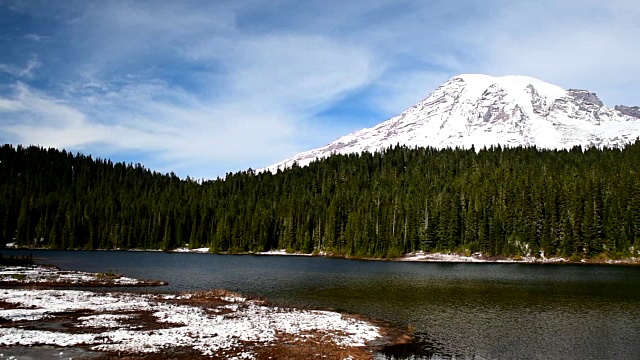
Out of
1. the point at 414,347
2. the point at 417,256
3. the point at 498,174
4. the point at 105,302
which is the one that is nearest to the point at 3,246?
the point at 417,256

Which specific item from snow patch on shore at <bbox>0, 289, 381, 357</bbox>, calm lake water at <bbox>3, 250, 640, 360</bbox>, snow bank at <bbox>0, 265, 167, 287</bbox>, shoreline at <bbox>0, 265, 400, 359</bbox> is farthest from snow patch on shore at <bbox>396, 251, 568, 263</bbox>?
snow patch on shore at <bbox>0, 289, 381, 357</bbox>

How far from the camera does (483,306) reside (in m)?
51.8

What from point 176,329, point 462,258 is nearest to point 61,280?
point 176,329

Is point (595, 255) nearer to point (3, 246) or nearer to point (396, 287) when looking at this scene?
point (396, 287)

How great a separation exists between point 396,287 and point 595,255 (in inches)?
3543

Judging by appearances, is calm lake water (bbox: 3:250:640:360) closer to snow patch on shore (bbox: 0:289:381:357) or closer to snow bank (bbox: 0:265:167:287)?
snow patch on shore (bbox: 0:289:381:357)

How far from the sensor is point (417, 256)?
149 meters

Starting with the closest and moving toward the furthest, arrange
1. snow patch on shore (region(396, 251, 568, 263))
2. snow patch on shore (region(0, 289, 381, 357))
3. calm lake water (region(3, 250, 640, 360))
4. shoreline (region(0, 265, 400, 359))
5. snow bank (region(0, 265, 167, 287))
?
1. shoreline (region(0, 265, 400, 359))
2. snow patch on shore (region(0, 289, 381, 357))
3. calm lake water (region(3, 250, 640, 360))
4. snow bank (region(0, 265, 167, 287))
5. snow patch on shore (region(396, 251, 568, 263))

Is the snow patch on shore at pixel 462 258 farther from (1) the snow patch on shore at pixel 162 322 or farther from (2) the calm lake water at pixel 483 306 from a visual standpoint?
(1) the snow patch on shore at pixel 162 322

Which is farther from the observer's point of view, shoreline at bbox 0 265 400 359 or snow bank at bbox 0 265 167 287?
snow bank at bbox 0 265 167 287

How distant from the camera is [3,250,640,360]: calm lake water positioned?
34344mm

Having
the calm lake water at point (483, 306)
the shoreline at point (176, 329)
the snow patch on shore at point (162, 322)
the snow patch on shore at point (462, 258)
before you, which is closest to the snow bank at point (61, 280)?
the calm lake water at point (483, 306)

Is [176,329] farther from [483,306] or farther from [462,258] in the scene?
[462,258]

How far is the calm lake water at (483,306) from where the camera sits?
3434 cm
